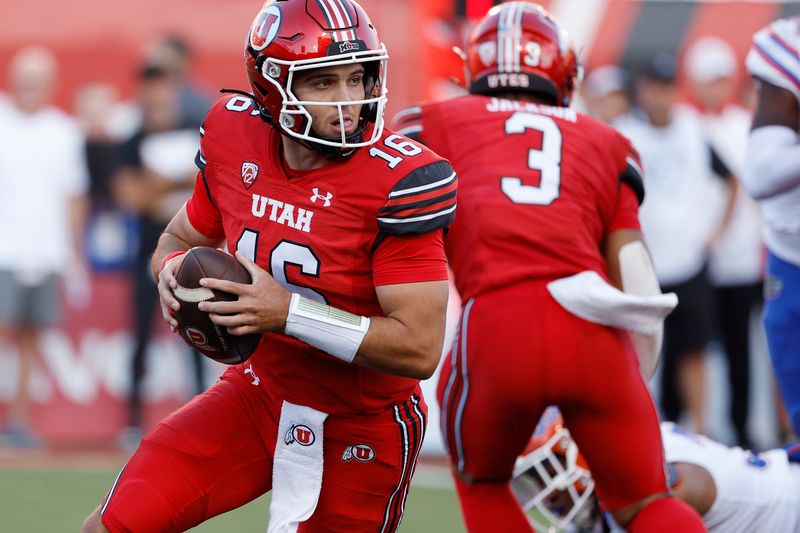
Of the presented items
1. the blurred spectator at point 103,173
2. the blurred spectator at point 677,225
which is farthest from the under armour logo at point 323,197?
the blurred spectator at point 103,173

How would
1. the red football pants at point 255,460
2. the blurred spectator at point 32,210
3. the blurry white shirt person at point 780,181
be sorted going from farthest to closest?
the blurred spectator at point 32,210
the blurry white shirt person at point 780,181
the red football pants at point 255,460

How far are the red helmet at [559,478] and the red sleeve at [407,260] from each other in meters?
1.07

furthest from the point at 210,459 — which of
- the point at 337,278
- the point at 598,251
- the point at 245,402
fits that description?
the point at 598,251

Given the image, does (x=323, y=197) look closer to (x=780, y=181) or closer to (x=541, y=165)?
(x=541, y=165)

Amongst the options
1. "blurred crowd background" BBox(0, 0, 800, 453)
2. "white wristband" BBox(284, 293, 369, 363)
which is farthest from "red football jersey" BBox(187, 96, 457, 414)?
"blurred crowd background" BBox(0, 0, 800, 453)

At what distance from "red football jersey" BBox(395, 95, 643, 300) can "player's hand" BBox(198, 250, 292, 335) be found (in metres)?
0.95

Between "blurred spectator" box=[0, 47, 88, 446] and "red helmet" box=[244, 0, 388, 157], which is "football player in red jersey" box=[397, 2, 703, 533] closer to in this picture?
"red helmet" box=[244, 0, 388, 157]

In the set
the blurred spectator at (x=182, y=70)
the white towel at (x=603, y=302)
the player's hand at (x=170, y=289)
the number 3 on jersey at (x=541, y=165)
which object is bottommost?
the blurred spectator at (x=182, y=70)

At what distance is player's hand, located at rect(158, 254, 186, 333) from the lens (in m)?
3.16

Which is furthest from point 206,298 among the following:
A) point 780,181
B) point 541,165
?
point 780,181

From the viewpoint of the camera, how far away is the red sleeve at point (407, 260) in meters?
3.14

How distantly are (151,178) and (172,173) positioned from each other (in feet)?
0.44

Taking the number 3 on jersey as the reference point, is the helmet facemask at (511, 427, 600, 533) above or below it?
below

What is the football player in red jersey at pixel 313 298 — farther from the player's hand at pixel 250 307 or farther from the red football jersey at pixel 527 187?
the red football jersey at pixel 527 187
